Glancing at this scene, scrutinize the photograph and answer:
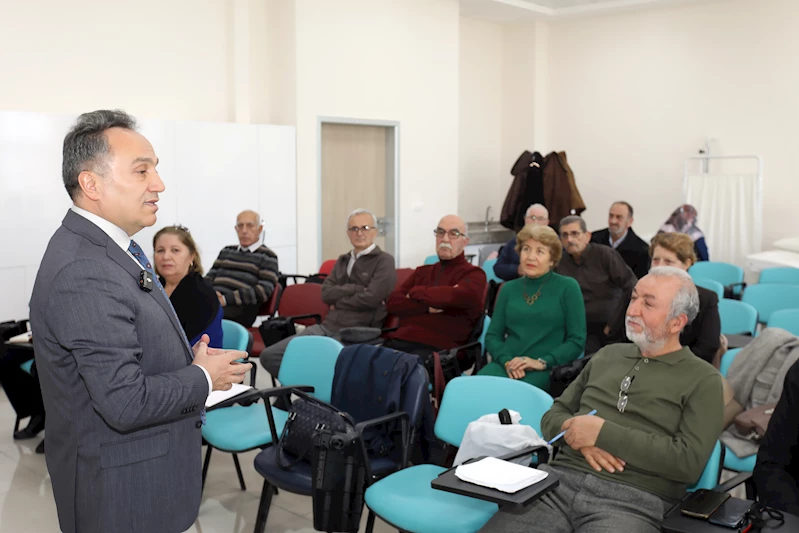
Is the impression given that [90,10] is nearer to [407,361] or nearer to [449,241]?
[449,241]

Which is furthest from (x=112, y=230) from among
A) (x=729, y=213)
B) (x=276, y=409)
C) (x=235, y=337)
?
(x=729, y=213)

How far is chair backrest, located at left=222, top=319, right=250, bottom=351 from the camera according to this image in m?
4.23

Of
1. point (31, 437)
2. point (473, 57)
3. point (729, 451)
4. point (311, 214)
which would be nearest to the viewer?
point (729, 451)

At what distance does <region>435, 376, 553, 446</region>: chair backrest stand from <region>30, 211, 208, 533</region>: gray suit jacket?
1.51 m

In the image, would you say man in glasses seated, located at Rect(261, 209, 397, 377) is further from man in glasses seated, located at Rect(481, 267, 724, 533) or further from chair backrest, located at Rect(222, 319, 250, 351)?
man in glasses seated, located at Rect(481, 267, 724, 533)

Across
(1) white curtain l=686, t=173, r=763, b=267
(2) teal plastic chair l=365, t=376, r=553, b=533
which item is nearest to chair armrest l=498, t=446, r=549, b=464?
(2) teal plastic chair l=365, t=376, r=553, b=533

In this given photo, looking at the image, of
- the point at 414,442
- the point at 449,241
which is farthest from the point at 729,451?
the point at 449,241

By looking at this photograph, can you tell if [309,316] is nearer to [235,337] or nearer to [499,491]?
[235,337]

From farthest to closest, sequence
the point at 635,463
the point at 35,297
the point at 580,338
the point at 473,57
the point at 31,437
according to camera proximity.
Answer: the point at 473,57, the point at 31,437, the point at 580,338, the point at 635,463, the point at 35,297

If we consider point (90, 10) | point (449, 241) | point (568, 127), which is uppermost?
point (90, 10)

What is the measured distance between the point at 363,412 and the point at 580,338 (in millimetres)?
1335

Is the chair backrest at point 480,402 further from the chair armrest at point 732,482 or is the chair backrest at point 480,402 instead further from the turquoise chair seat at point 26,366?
the turquoise chair seat at point 26,366

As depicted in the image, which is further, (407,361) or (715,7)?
(715,7)

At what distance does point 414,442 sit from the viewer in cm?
332
